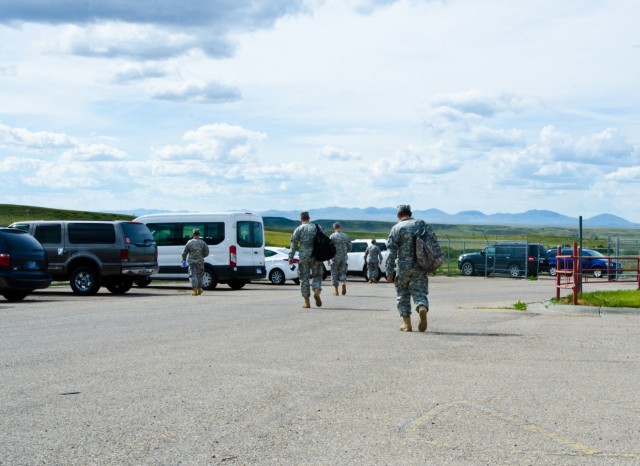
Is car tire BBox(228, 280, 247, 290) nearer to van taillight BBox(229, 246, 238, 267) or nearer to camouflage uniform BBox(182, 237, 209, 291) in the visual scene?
van taillight BBox(229, 246, 238, 267)

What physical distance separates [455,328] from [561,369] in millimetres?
4547

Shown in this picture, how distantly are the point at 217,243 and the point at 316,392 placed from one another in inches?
731

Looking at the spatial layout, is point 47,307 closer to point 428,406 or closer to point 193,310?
point 193,310

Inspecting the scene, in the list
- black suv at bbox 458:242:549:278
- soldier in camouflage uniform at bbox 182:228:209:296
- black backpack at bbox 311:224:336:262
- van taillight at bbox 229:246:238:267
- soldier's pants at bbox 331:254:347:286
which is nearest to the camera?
black backpack at bbox 311:224:336:262

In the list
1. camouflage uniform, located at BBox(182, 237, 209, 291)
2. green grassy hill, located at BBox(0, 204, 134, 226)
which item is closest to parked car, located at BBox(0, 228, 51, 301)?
camouflage uniform, located at BBox(182, 237, 209, 291)

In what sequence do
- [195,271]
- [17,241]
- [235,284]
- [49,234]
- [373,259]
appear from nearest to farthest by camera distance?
[17,241] → [195,271] → [49,234] → [235,284] → [373,259]

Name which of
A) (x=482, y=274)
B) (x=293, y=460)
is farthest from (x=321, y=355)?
(x=482, y=274)

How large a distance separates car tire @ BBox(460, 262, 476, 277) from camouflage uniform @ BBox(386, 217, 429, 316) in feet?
100

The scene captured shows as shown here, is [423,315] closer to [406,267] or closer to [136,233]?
[406,267]

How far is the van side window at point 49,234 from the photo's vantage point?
2361cm

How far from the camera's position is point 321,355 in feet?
35.9

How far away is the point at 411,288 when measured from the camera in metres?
13.7

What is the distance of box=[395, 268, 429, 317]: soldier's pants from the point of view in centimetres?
1365

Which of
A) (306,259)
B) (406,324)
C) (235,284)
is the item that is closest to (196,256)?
(235,284)
